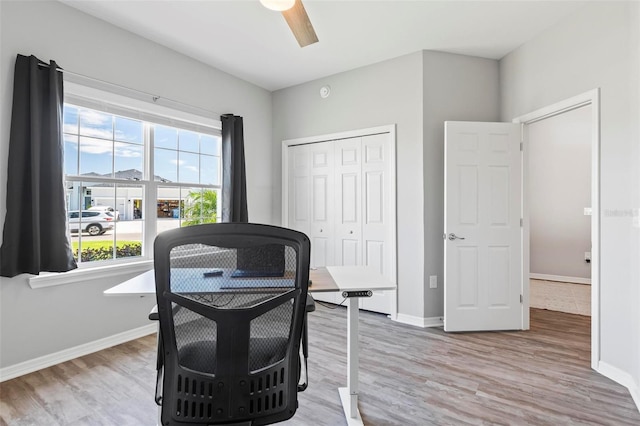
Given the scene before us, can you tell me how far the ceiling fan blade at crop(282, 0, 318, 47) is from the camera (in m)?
1.81

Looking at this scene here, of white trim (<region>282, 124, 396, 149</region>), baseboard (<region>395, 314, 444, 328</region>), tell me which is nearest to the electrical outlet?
baseboard (<region>395, 314, 444, 328</region>)

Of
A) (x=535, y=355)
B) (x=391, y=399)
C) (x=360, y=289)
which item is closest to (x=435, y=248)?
(x=535, y=355)

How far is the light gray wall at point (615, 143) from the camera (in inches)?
79.1

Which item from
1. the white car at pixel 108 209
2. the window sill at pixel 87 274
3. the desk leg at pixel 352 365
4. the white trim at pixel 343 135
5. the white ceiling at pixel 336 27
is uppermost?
the white ceiling at pixel 336 27

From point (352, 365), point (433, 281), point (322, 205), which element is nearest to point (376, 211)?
point (322, 205)

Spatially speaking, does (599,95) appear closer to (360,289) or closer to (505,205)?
(505,205)

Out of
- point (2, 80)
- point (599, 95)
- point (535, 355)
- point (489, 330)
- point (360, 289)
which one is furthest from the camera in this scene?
point (489, 330)

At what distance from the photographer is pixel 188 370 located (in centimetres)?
105

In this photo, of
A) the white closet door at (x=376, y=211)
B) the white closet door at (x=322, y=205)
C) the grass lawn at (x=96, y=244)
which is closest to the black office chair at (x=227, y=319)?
the grass lawn at (x=96, y=244)

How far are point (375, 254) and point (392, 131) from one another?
54.7 inches

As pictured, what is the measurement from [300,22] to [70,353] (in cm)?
302

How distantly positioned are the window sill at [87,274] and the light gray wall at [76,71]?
2.2 inches

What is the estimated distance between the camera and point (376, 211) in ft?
11.5

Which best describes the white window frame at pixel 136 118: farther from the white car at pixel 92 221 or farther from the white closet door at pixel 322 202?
the white closet door at pixel 322 202
